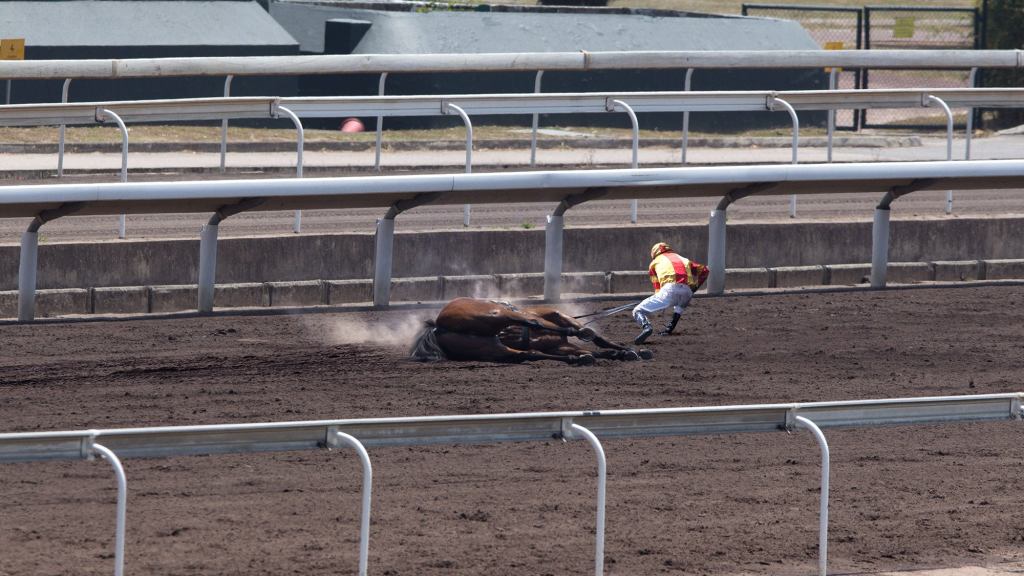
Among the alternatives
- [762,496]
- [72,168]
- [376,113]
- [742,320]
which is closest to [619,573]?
[762,496]

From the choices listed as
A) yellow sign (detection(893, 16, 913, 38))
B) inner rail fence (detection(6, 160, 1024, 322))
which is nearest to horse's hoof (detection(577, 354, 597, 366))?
inner rail fence (detection(6, 160, 1024, 322))

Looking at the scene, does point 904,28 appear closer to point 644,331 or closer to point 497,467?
point 644,331

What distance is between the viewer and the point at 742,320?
12578 mm

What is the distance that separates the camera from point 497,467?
8414mm

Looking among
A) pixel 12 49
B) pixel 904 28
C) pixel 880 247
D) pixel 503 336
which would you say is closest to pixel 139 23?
pixel 12 49

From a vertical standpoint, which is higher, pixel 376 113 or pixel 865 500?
pixel 376 113

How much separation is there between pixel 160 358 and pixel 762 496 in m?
4.31

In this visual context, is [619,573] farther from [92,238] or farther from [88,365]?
[92,238]

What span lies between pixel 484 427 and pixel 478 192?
6.75m

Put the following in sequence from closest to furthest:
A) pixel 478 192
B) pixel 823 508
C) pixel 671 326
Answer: pixel 823 508, pixel 671 326, pixel 478 192

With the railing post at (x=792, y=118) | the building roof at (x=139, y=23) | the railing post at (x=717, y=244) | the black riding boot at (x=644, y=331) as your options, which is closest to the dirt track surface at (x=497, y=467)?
the black riding boot at (x=644, y=331)

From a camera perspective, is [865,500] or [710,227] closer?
[865,500]

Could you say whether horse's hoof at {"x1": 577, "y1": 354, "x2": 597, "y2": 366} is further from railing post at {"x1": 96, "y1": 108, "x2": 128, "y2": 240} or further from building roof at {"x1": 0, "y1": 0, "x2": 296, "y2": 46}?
building roof at {"x1": 0, "y1": 0, "x2": 296, "y2": 46}

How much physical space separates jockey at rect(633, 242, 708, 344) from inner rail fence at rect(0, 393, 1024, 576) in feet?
16.0
